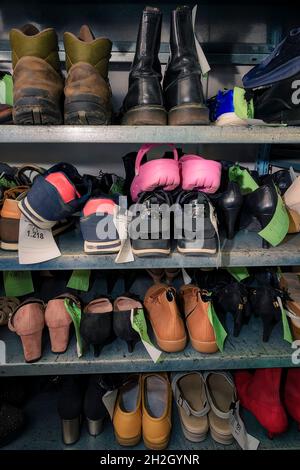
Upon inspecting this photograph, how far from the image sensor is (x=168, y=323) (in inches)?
30.3

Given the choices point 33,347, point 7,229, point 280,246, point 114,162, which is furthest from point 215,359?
point 114,162

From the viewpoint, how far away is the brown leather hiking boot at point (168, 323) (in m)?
0.76

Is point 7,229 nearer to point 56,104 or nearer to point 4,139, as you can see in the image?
point 4,139

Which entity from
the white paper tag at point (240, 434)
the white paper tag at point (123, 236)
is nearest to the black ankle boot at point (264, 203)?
the white paper tag at point (123, 236)

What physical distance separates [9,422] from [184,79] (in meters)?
1.15

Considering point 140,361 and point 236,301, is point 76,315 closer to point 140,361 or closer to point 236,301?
point 140,361

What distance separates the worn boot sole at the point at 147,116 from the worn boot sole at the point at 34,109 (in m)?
0.18

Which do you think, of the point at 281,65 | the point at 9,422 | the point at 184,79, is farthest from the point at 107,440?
the point at 281,65

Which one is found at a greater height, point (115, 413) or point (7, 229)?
point (7, 229)

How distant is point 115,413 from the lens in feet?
2.81

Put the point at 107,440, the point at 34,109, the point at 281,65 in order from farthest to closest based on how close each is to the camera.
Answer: the point at 107,440, the point at 281,65, the point at 34,109

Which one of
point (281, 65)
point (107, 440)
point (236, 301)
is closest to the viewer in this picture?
point (281, 65)
